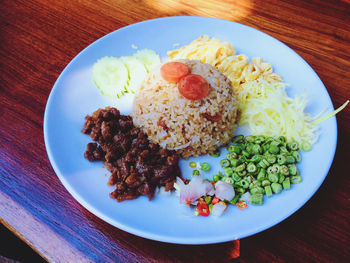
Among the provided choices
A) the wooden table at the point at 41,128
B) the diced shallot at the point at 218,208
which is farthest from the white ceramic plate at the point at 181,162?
the wooden table at the point at 41,128

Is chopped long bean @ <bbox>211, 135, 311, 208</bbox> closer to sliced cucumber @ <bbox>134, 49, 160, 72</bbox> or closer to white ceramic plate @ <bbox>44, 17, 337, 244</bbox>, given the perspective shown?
white ceramic plate @ <bbox>44, 17, 337, 244</bbox>

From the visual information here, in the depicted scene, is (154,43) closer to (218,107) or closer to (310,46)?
(218,107)

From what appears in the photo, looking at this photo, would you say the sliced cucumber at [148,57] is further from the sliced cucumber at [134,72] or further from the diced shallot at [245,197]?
the diced shallot at [245,197]

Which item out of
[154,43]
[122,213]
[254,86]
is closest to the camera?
[122,213]

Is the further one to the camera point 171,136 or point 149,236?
point 171,136

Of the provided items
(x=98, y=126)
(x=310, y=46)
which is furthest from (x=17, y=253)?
(x=310, y=46)

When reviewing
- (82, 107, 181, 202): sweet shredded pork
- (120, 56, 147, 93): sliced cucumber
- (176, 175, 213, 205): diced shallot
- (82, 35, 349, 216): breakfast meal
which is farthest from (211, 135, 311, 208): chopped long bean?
(120, 56, 147, 93): sliced cucumber
